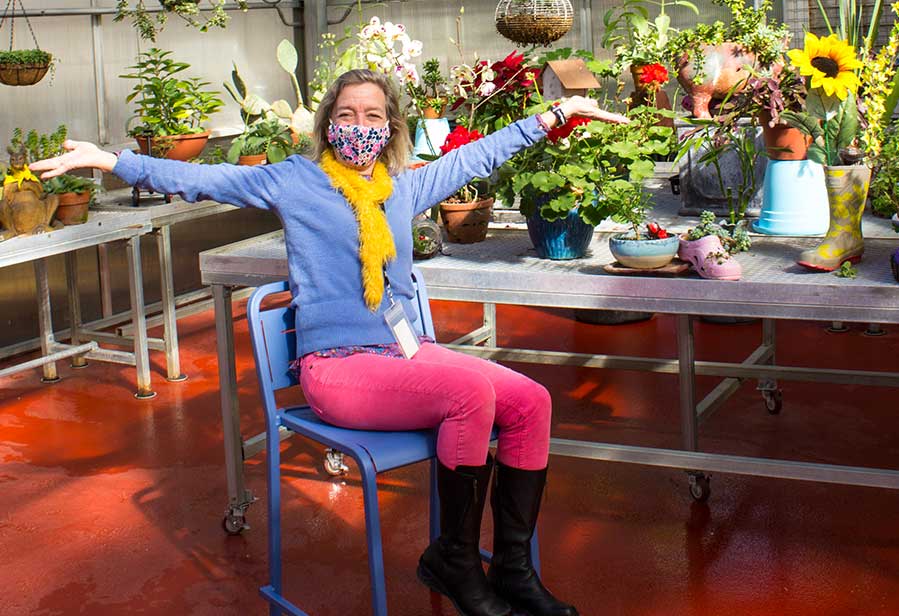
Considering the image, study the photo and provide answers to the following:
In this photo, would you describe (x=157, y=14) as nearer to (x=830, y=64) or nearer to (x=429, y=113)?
(x=429, y=113)

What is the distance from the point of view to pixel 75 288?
5.11m

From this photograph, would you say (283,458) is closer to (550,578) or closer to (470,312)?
(550,578)

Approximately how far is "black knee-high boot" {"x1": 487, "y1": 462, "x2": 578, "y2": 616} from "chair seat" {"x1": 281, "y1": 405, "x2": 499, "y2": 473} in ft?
0.38

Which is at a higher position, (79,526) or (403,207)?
(403,207)

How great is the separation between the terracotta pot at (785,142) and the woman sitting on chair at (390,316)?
0.47 m

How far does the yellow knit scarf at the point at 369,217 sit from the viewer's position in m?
2.64

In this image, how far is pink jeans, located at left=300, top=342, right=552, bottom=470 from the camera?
2420 mm

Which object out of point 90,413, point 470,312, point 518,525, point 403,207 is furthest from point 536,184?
point 470,312

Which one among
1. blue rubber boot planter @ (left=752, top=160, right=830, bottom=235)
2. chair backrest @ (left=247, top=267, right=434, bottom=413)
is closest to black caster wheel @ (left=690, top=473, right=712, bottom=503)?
blue rubber boot planter @ (left=752, top=160, right=830, bottom=235)

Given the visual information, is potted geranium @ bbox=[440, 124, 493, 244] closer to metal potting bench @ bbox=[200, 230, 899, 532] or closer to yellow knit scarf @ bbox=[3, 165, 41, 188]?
metal potting bench @ bbox=[200, 230, 899, 532]

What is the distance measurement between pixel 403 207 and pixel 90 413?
2.30 m

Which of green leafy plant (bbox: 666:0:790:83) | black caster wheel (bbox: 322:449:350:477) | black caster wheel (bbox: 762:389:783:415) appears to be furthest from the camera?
black caster wheel (bbox: 762:389:783:415)

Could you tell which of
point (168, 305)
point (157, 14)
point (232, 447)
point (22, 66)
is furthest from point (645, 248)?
point (157, 14)

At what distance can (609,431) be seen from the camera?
13.3 feet
